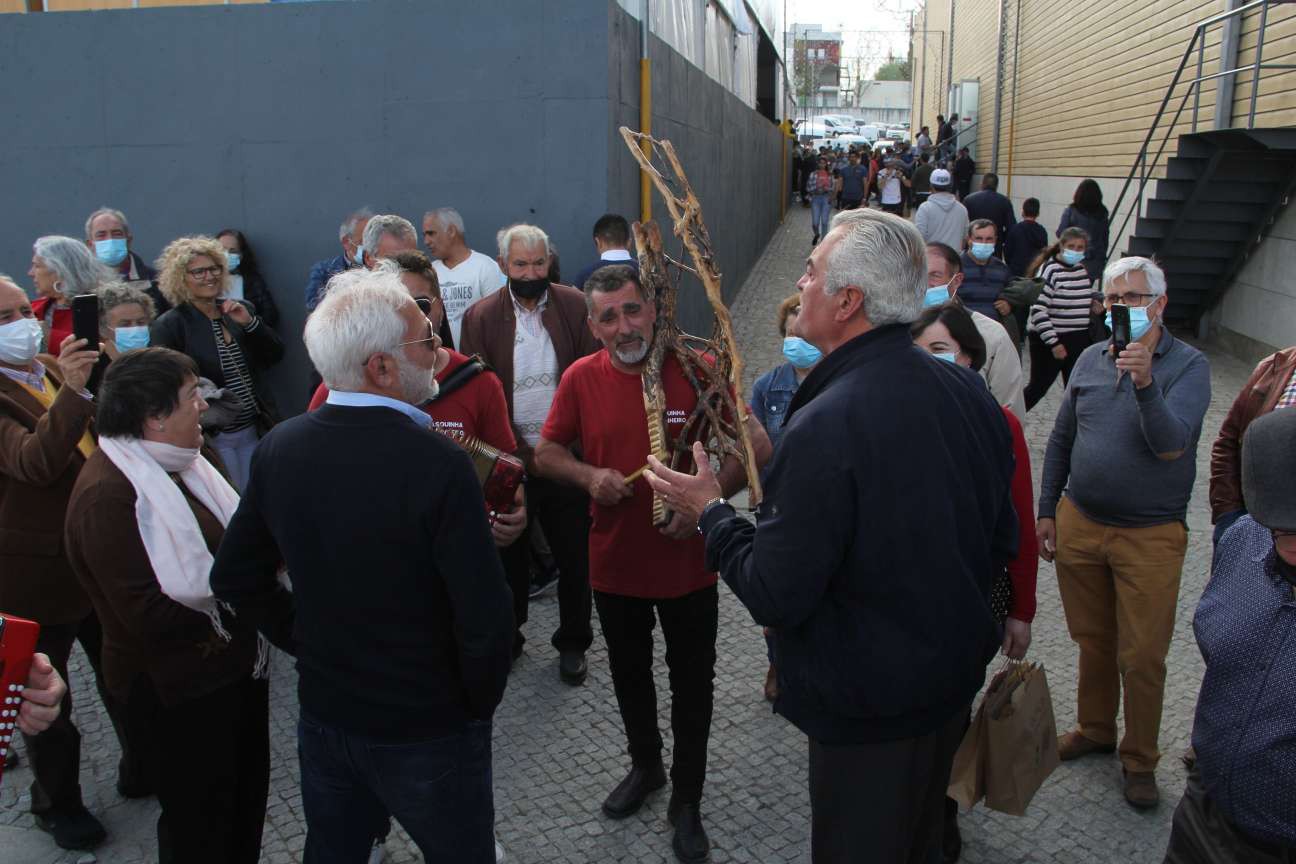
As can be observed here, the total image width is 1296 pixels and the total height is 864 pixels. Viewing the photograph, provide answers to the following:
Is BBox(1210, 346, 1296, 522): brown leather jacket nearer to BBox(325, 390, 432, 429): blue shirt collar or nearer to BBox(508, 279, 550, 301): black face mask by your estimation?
BBox(325, 390, 432, 429): blue shirt collar

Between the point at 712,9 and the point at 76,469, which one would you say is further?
the point at 712,9

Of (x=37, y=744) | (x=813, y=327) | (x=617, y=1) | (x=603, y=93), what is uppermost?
(x=617, y=1)

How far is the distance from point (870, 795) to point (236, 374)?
4.14 m

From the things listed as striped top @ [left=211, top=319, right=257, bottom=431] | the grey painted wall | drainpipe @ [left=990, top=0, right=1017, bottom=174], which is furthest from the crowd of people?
drainpipe @ [left=990, top=0, right=1017, bottom=174]

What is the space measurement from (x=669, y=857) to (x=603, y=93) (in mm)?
4946

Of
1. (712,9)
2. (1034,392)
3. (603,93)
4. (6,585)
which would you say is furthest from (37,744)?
(712,9)

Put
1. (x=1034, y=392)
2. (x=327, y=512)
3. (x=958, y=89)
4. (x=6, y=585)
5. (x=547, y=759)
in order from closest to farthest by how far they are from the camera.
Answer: (x=327, y=512) < (x=6, y=585) < (x=547, y=759) < (x=1034, y=392) < (x=958, y=89)

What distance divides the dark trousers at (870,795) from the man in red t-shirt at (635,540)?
105cm

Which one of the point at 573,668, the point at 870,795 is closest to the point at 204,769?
the point at 870,795

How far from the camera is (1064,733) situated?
4234mm

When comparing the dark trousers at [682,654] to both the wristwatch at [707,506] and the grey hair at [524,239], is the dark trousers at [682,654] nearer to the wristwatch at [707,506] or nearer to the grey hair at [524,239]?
the wristwatch at [707,506]

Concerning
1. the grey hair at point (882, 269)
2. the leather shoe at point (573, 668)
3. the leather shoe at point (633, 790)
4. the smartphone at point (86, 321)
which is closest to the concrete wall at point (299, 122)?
the leather shoe at point (573, 668)

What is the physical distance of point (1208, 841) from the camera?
230 centimetres

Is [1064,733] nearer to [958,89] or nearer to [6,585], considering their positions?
[6,585]
